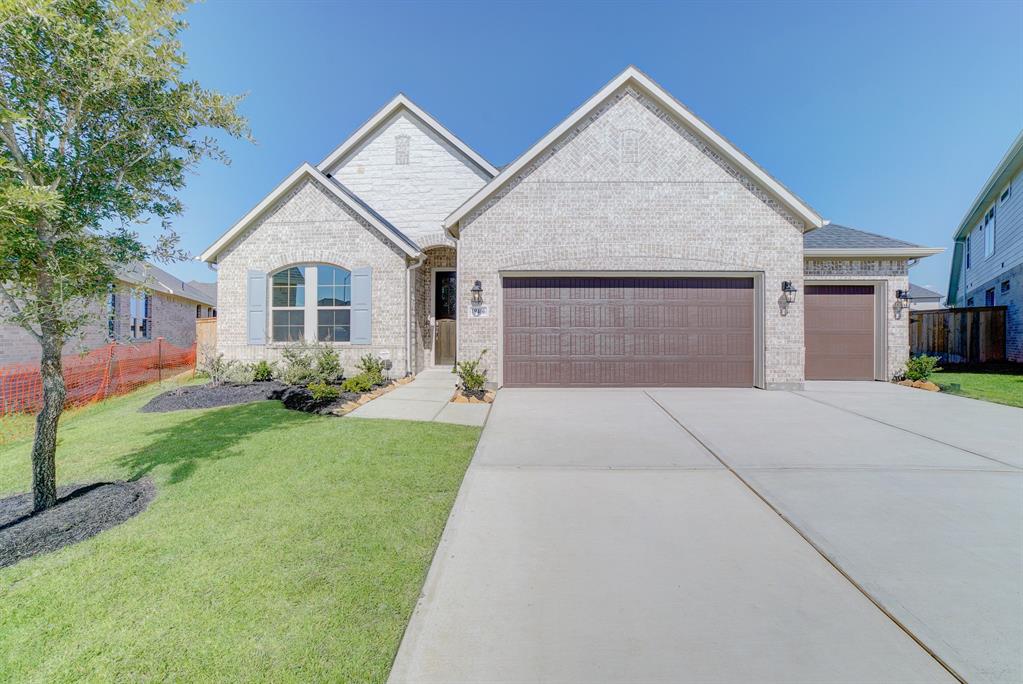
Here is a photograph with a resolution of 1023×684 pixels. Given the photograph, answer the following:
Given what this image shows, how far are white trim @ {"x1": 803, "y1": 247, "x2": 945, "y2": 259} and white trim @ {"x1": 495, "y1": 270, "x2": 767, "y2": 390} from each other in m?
1.83

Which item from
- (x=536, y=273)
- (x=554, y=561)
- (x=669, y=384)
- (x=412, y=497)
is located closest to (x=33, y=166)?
(x=412, y=497)

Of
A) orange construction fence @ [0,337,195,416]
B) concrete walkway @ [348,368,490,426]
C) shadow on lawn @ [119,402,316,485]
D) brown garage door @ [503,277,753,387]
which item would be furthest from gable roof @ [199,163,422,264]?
shadow on lawn @ [119,402,316,485]

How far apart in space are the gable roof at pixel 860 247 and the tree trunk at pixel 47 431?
12.6m

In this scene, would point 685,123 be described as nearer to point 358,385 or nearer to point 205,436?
point 358,385

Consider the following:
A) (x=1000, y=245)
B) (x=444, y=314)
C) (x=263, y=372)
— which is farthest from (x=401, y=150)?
(x=1000, y=245)

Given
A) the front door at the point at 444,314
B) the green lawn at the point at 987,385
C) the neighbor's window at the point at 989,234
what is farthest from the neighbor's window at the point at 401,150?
the neighbor's window at the point at 989,234

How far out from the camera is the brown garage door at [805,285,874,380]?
33.4 feet

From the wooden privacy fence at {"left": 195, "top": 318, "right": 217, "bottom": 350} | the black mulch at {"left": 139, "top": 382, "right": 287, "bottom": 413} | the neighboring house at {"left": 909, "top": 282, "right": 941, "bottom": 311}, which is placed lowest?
the black mulch at {"left": 139, "top": 382, "right": 287, "bottom": 413}

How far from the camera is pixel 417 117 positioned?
1299cm

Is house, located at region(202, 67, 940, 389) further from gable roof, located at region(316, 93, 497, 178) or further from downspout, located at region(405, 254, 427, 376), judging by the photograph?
gable roof, located at region(316, 93, 497, 178)

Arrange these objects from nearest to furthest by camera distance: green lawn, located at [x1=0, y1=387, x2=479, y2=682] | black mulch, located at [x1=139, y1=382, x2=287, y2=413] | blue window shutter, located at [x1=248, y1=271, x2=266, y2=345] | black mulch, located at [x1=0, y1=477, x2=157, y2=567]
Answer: green lawn, located at [x1=0, y1=387, x2=479, y2=682]
black mulch, located at [x1=0, y1=477, x2=157, y2=567]
black mulch, located at [x1=139, y1=382, x2=287, y2=413]
blue window shutter, located at [x1=248, y1=271, x2=266, y2=345]

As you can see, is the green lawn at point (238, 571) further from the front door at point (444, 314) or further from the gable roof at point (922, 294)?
the gable roof at point (922, 294)

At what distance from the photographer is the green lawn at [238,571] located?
1919mm

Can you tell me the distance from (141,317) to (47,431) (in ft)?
59.0
